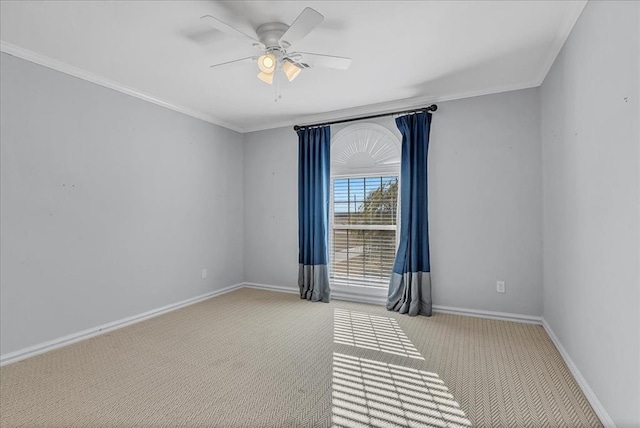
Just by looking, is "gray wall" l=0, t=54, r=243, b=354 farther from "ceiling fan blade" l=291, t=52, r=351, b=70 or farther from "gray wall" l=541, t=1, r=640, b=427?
"gray wall" l=541, t=1, r=640, b=427

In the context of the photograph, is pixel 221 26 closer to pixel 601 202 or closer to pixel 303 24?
pixel 303 24

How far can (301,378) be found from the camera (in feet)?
7.38

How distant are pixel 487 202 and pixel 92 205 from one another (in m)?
3.96

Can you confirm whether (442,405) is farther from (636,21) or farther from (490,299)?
(636,21)

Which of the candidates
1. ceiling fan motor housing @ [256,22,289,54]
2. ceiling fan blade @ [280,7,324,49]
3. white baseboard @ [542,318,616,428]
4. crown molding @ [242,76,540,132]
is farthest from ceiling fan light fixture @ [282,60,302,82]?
white baseboard @ [542,318,616,428]

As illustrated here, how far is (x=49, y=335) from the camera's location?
8.86 feet

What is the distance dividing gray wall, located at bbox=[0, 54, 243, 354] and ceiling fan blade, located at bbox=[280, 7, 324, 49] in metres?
2.10

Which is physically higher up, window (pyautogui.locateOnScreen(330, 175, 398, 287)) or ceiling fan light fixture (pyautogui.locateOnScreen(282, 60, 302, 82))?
ceiling fan light fixture (pyautogui.locateOnScreen(282, 60, 302, 82))

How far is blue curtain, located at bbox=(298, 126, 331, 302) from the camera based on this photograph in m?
4.23

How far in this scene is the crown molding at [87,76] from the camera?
2.52 m

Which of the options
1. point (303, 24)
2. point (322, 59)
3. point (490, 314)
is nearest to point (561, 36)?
point (322, 59)

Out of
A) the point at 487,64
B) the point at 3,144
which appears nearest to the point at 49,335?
the point at 3,144

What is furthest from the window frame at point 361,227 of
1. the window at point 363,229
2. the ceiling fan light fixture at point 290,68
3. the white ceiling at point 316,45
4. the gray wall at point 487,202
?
the ceiling fan light fixture at point 290,68

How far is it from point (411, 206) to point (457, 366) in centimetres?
178
